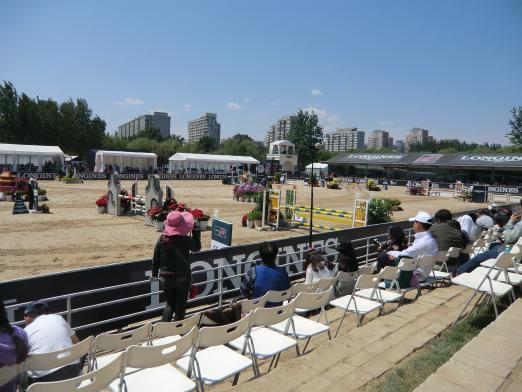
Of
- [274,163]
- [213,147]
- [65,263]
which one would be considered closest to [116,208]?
[65,263]

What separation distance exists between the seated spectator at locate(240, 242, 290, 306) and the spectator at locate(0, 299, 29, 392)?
2526mm

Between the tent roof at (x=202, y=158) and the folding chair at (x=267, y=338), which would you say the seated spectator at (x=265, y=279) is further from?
the tent roof at (x=202, y=158)

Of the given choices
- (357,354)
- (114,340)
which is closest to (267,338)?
(357,354)

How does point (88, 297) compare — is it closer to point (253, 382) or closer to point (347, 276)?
point (253, 382)

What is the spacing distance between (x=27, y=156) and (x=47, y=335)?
42.9m

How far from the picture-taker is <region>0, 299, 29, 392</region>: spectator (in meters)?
2.57

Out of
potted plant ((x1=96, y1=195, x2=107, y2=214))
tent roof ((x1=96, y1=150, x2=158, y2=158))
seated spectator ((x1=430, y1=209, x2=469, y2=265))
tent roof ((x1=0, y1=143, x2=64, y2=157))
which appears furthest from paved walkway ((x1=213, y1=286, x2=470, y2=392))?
tent roof ((x1=96, y1=150, x2=158, y2=158))

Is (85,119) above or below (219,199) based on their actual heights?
above

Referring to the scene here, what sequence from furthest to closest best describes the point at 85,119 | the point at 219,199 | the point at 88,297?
1. the point at 85,119
2. the point at 219,199
3. the point at 88,297

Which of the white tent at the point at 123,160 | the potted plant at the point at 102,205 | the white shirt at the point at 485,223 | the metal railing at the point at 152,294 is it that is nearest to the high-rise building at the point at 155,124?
the white tent at the point at 123,160

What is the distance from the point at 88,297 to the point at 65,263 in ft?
16.1

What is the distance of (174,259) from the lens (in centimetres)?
465

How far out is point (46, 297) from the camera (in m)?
4.41

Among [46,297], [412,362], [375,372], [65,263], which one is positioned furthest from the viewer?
[65,263]
